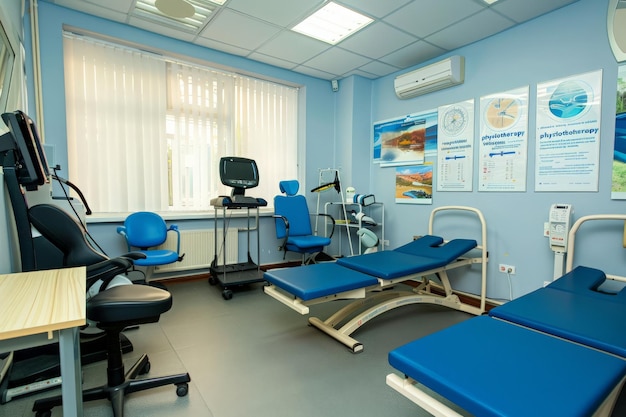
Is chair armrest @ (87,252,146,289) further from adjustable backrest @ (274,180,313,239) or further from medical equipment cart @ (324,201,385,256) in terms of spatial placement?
medical equipment cart @ (324,201,385,256)

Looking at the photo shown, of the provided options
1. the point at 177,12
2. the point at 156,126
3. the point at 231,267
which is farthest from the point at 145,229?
the point at 177,12

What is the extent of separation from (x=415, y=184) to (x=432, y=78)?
4.17ft

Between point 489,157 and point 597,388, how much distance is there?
2717 millimetres

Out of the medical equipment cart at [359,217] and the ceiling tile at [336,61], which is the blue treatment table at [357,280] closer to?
the medical equipment cart at [359,217]

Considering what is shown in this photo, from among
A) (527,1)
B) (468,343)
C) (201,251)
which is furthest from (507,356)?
(201,251)

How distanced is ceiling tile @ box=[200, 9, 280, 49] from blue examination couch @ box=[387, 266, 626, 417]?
3239mm

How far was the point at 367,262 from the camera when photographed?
2.74 meters

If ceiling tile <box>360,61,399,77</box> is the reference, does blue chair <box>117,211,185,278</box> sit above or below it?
below

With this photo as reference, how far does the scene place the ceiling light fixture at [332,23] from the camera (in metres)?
3.01

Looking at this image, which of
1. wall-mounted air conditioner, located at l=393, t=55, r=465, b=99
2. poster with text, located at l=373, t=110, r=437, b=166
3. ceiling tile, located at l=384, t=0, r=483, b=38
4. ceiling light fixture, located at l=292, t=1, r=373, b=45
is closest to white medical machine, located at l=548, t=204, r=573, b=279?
poster with text, located at l=373, t=110, r=437, b=166

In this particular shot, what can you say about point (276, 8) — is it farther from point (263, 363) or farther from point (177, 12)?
point (263, 363)

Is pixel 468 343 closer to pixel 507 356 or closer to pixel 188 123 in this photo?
pixel 507 356

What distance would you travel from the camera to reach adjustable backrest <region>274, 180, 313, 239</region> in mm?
4171

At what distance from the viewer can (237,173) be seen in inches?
141
